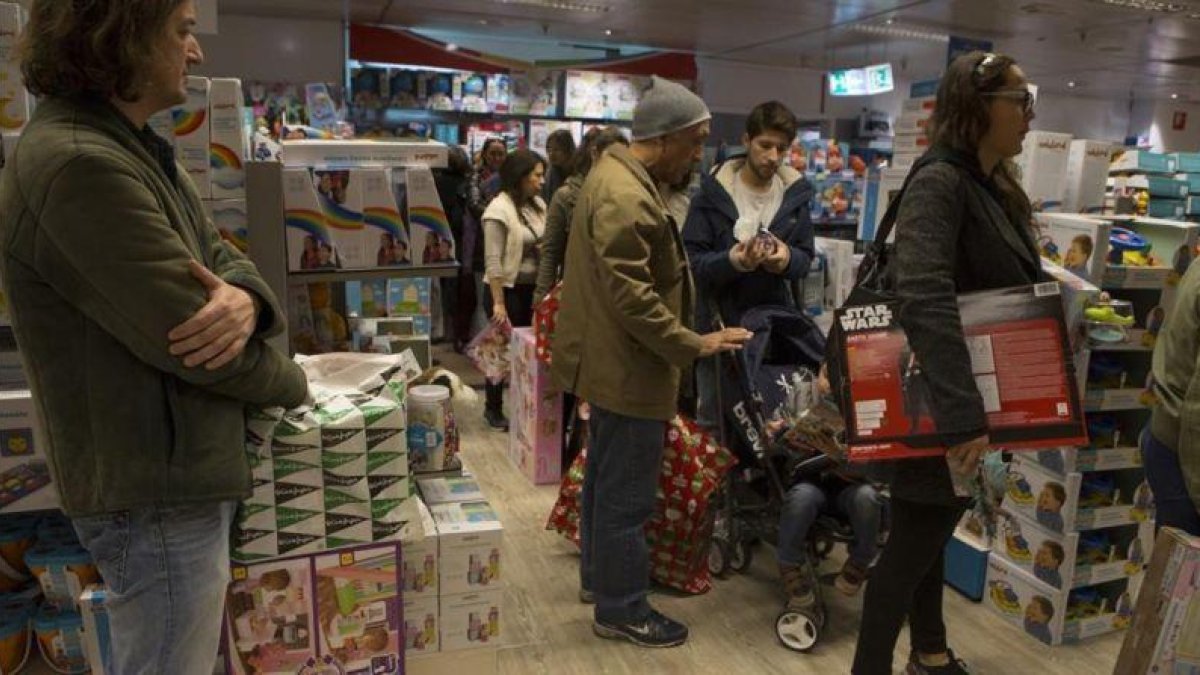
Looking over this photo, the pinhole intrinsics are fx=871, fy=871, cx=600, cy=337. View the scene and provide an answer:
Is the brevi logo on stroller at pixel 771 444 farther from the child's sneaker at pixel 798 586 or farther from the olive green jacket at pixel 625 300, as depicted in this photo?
the olive green jacket at pixel 625 300

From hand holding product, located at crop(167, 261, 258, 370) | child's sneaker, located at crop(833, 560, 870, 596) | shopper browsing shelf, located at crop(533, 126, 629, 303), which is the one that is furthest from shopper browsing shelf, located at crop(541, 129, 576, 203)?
hand holding product, located at crop(167, 261, 258, 370)

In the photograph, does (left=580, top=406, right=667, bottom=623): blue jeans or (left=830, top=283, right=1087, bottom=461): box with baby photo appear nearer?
(left=830, top=283, right=1087, bottom=461): box with baby photo

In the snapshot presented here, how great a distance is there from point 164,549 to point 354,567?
0.62 meters

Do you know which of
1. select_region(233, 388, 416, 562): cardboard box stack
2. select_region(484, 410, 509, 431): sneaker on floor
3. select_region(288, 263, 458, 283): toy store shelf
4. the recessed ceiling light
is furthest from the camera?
the recessed ceiling light

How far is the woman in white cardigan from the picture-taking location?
457 centimetres

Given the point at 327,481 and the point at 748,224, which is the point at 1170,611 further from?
the point at 327,481

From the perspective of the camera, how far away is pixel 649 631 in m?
2.77

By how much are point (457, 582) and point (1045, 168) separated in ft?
8.33

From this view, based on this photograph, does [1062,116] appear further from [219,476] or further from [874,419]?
[219,476]

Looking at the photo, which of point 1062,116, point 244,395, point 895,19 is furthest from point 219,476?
point 1062,116

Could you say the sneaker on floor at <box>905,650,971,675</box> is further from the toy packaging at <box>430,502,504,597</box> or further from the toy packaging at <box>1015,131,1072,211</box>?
the toy packaging at <box>1015,131,1072,211</box>

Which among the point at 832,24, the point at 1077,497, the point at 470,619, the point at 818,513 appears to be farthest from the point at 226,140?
the point at 832,24

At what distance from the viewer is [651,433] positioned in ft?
8.50

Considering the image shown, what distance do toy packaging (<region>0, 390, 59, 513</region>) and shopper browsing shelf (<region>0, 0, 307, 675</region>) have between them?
2.21 ft
